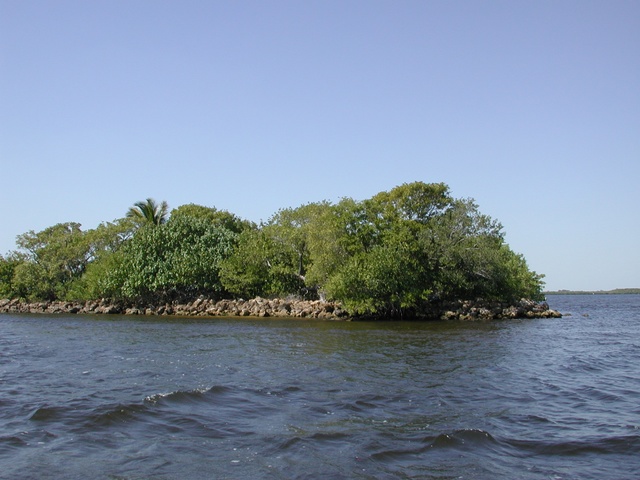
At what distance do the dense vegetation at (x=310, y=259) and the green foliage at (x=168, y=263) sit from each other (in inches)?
3.7

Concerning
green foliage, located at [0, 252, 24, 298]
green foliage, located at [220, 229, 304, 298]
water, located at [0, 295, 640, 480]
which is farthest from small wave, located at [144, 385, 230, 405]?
green foliage, located at [0, 252, 24, 298]

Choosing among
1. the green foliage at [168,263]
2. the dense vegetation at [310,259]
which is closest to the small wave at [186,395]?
the dense vegetation at [310,259]

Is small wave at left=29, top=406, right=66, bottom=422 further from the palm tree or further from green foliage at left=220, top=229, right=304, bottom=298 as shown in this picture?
the palm tree

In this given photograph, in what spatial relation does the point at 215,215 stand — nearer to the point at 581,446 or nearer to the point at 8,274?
the point at 8,274

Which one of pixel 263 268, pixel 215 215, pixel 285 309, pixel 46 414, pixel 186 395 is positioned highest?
pixel 215 215

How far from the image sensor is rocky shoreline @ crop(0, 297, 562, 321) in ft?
141

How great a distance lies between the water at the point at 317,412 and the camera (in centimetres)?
877

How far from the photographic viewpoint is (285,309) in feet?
148

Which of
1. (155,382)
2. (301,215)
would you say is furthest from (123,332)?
(301,215)

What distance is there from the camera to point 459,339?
27.2 m

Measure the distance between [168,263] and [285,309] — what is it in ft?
40.6

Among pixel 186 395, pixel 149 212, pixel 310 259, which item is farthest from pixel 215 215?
pixel 186 395

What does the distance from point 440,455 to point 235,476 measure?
3401mm

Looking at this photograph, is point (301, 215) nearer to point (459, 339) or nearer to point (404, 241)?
point (404, 241)
